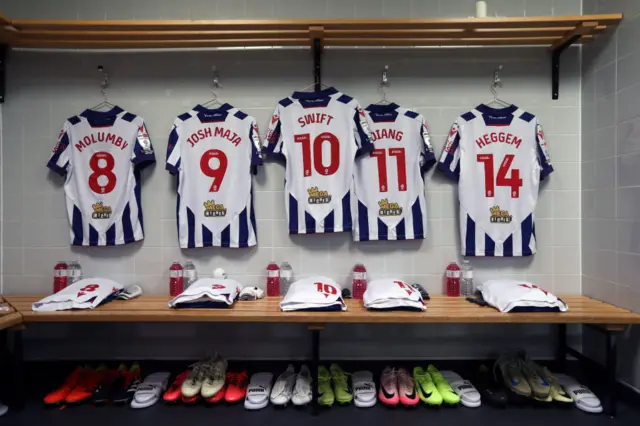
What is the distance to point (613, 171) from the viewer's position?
2.32m

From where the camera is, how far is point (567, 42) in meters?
2.44

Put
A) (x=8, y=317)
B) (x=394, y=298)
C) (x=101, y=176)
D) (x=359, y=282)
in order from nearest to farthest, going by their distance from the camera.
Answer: (x=8, y=317), (x=394, y=298), (x=359, y=282), (x=101, y=176)

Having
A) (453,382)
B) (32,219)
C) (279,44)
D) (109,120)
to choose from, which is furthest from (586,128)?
(32,219)

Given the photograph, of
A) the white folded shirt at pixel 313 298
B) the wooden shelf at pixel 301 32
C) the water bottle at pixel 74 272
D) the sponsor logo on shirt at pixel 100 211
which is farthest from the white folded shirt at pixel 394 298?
the water bottle at pixel 74 272

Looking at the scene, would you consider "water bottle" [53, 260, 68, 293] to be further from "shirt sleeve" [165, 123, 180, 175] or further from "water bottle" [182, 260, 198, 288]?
"shirt sleeve" [165, 123, 180, 175]

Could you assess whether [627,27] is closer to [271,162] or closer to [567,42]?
[567,42]

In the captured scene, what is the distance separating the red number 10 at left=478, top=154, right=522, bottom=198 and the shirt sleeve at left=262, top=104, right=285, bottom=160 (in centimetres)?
133

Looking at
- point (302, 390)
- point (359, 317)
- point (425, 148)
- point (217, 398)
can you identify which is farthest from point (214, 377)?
point (425, 148)

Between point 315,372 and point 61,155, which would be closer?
point 315,372

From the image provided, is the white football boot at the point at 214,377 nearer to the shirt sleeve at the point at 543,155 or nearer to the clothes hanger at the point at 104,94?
the clothes hanger at the point at 104,94

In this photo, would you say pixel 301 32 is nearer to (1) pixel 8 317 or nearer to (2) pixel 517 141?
(2) pixel 517 141

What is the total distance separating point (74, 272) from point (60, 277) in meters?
0.08

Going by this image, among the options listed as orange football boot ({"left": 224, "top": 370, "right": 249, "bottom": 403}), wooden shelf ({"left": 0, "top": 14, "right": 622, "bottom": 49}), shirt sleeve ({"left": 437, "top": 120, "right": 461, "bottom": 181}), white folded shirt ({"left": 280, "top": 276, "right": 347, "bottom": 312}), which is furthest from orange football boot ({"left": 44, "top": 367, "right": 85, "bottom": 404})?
shirt sleeve ({"left": 437, "top": 120, "right": 461, "bottom": 181})

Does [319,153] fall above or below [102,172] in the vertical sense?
above
